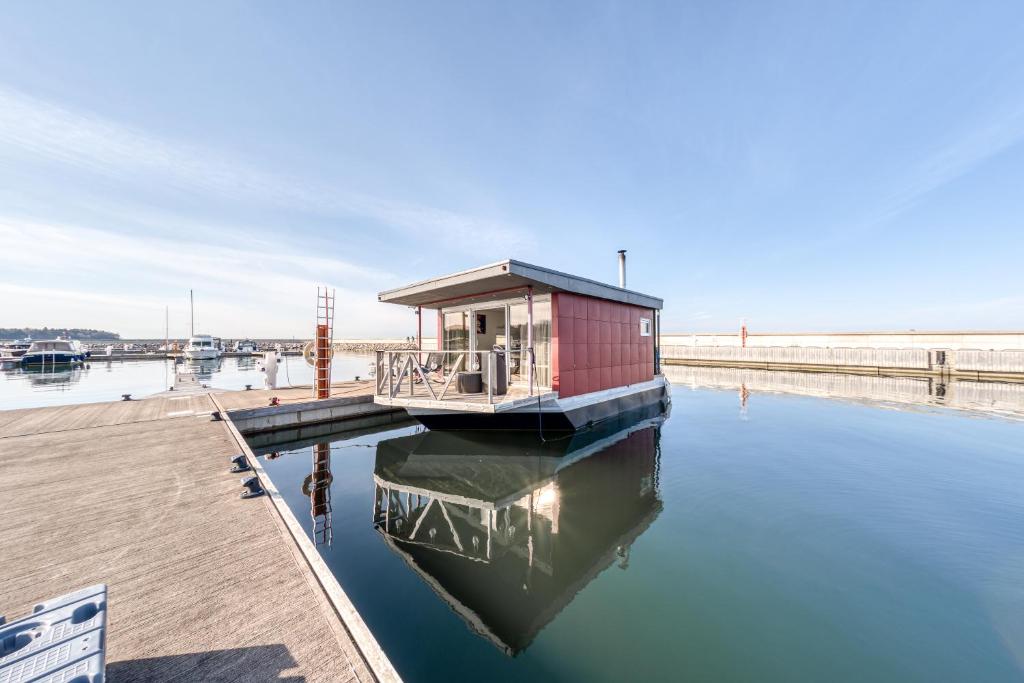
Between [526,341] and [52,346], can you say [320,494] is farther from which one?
[52,346]

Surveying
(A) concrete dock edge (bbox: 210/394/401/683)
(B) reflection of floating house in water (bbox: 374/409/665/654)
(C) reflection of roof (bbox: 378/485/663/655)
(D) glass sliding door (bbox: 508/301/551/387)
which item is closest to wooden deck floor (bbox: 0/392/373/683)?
(A) concrete dock edge (bbox: 210/394/401/683)

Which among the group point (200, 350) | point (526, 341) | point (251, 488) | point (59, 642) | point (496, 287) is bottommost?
point (251, 488)

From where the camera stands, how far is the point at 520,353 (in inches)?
435

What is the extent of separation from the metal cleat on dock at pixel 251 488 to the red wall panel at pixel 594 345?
6.58 m

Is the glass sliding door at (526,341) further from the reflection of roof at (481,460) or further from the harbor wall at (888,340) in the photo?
the harbor wall at (888,340)

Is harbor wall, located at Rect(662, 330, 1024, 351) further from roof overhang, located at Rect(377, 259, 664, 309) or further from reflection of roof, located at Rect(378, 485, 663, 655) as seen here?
reflection of roof, located at Rect(378, 485, 663, 655)

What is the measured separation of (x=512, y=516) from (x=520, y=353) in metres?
5.62

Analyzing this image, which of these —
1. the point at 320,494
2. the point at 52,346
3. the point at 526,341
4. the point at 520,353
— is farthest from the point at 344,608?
the point at 52,346

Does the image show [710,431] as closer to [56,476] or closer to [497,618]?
[497,618]

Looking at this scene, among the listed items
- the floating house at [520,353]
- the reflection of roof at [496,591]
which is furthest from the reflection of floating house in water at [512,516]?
the floating house at [520,353]

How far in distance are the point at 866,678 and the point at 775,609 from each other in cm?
80

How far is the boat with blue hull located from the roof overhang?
161ft

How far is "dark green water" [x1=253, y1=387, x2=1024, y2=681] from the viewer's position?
3318mm

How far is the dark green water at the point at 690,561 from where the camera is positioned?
3.32m
